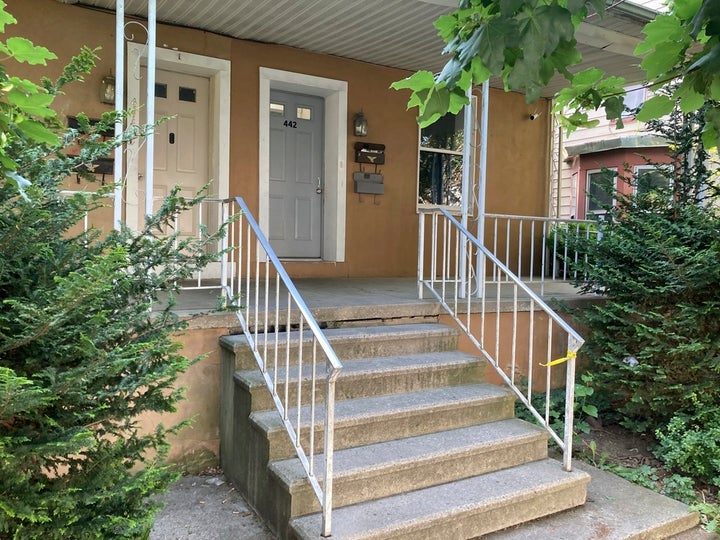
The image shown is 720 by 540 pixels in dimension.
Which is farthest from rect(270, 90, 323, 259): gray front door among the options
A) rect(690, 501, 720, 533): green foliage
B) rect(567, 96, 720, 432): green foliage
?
rect(690, 501, 720, 533): green foliage

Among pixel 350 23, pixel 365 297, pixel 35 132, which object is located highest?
pixel 350 23

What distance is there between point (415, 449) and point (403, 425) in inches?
8.1

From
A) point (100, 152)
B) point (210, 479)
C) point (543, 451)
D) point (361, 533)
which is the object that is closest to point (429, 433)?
point (543, 451)

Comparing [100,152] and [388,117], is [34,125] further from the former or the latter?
[388,117]

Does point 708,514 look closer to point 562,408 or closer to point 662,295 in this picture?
point 562,408

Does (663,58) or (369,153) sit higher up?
(369,153)

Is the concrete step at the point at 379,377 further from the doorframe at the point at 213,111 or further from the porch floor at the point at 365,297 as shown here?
the doorframe at the point at 213,111

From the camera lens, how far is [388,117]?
6301 mm

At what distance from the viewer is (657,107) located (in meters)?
1.68

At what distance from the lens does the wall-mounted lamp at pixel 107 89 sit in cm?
470

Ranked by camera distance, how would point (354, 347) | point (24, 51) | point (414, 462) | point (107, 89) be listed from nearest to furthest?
point (24, 51) < point (414, 462) < point (354, 347) < point (107, 89)

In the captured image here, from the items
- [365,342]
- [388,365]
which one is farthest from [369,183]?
[388,365]

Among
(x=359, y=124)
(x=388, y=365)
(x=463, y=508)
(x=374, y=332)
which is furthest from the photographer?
(x=359, y=124)

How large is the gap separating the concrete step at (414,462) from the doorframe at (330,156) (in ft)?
10.7
